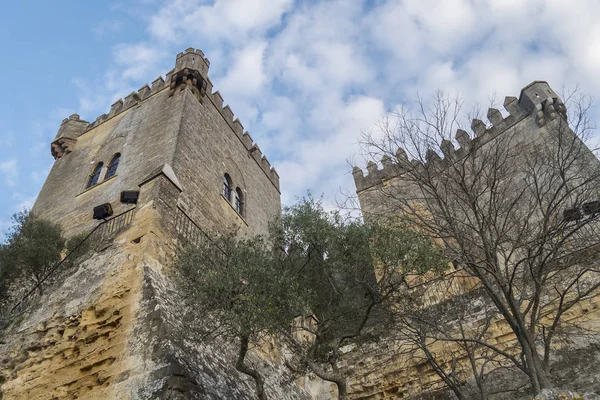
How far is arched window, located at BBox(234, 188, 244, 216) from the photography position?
17.1 m

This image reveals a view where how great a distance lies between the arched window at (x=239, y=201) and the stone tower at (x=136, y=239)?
A: 5 centimetres

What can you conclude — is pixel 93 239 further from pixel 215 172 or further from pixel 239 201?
pixel 239 201

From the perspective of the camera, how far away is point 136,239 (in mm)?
9008

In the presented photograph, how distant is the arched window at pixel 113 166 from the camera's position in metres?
15.6

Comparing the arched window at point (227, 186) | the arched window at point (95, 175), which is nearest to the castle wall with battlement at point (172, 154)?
the arched window at point (95, 175)

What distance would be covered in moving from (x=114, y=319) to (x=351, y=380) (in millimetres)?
6451

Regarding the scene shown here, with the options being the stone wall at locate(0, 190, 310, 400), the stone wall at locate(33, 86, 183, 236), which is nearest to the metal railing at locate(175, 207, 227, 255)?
the stone wall at locate(0, 190, 310, 400)

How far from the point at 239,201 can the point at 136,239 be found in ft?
28.1

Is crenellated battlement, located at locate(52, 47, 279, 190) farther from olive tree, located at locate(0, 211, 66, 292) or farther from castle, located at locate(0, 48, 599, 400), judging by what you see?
olive tree, located at locate(0, 211, 66, 292)

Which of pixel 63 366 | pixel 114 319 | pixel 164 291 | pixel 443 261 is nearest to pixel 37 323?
pixel 63 366

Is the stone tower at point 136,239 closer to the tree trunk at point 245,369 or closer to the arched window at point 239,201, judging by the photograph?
the arched window at point 239,201

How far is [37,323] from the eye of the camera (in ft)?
28.3

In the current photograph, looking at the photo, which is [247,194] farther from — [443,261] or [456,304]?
[443,261]

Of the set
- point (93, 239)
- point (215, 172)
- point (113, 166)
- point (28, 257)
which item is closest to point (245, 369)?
point (93, 239)
